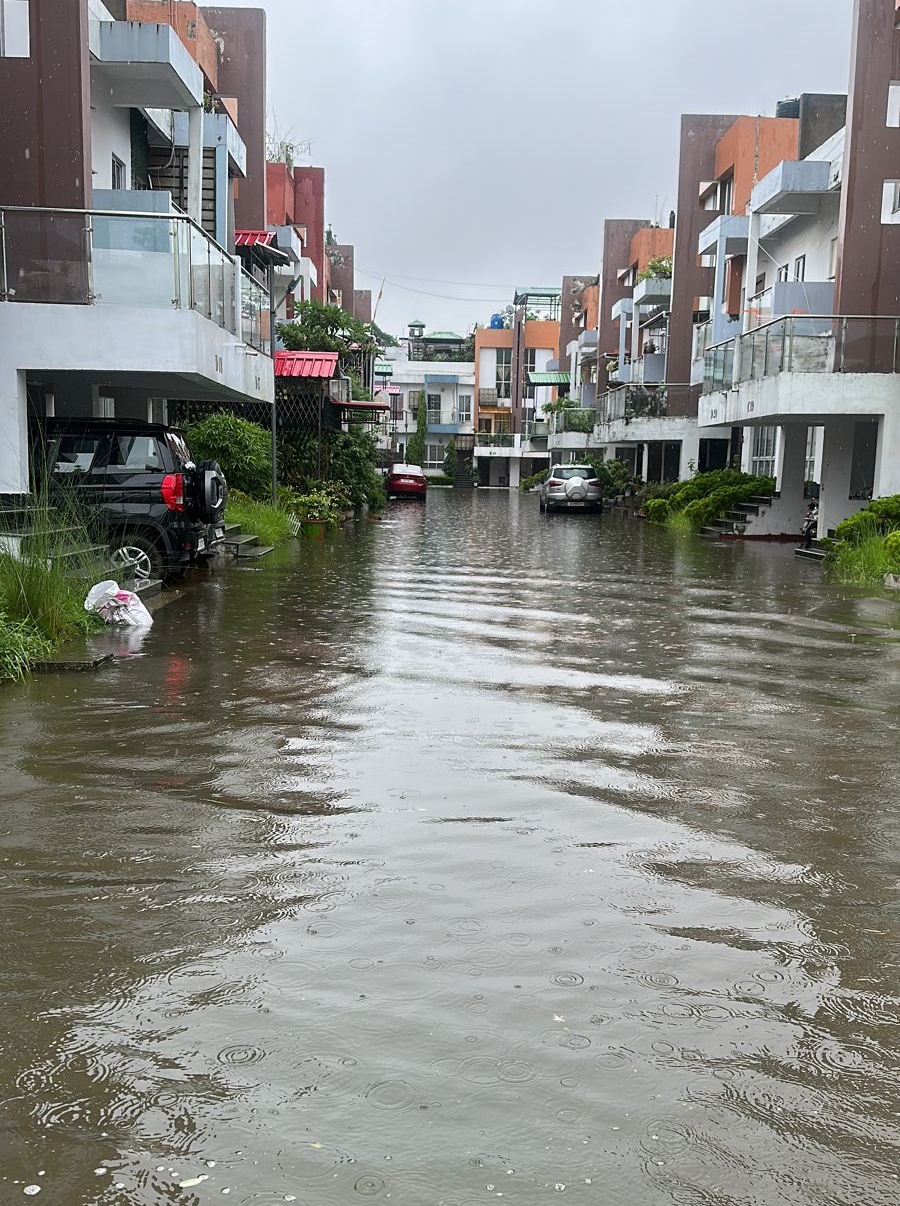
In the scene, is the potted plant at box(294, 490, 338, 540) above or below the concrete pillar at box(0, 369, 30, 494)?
below

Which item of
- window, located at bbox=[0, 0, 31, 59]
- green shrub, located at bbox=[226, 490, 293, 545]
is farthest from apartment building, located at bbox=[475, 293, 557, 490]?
window, located at bbox=[0, 0, 31, 59]

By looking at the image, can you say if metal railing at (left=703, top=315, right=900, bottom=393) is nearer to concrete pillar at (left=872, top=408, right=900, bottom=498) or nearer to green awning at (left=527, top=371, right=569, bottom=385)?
concrete pillar at (left=872, top=408, right=900, bottom=498)

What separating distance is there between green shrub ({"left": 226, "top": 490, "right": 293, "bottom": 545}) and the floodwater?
11.8m

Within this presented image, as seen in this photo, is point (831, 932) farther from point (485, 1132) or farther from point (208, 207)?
point (208, 207)

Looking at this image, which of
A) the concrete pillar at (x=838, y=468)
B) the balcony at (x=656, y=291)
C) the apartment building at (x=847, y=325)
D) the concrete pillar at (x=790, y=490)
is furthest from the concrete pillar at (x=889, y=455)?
the balcony at (x=656, y=291)

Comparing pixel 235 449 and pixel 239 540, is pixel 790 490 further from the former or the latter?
pixel 239 540

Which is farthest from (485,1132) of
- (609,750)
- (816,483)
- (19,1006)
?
(816,483)

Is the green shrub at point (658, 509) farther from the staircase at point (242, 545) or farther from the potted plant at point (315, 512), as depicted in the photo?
the staircase at point (242, 545)

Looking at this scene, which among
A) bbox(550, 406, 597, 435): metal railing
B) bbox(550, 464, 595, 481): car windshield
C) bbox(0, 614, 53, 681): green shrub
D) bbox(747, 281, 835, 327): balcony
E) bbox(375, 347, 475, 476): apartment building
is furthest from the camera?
bbox(375, 347, 475, 476): apartment building

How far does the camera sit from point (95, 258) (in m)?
14.0

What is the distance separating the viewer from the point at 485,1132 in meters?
3.04

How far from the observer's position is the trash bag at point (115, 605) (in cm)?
1091

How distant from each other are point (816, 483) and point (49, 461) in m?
20.1

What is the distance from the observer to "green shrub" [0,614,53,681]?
8711 mm
